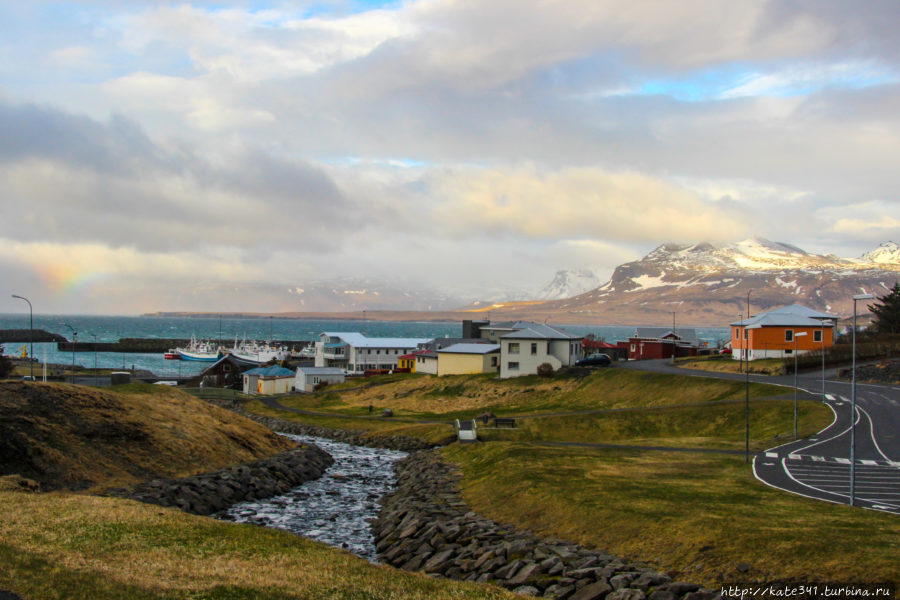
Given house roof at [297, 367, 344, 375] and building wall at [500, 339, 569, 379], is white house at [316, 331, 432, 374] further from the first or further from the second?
building wall at [500, 339, 569, 379]

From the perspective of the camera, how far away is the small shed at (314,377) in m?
111

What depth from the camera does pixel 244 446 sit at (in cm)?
5362

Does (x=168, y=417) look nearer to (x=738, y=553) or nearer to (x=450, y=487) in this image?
(x=450, y=487)

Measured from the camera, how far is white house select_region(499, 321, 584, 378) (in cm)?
9538

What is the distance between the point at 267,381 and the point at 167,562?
93.4 m

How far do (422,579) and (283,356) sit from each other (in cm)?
16805

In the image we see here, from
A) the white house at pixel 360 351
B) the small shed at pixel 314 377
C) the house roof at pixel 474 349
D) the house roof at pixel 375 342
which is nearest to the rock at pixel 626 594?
the house roof at pixel 474 349

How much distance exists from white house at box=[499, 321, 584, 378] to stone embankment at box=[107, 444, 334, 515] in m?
44.0

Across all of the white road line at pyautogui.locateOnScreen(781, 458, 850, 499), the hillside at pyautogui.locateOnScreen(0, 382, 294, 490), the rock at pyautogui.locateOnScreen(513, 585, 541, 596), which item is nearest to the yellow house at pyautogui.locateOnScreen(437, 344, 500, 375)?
the hillside at pyautogui.locateOnScreen(0, 382, 294, 490)

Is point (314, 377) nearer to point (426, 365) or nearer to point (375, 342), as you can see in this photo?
point (426, 365)

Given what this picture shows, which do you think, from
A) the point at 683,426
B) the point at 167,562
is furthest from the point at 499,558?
the point at 683,426

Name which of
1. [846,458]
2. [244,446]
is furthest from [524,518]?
[244,446]

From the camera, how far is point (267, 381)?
366 feet

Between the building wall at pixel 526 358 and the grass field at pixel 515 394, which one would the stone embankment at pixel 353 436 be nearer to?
the grass field at pixel 515 394
